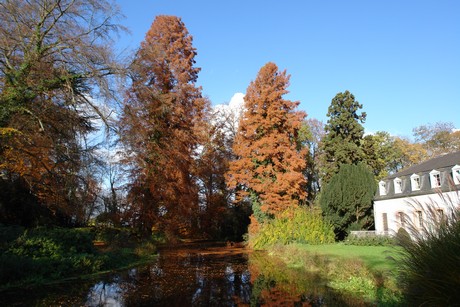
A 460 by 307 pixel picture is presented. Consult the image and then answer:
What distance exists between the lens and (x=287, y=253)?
17.7 metres

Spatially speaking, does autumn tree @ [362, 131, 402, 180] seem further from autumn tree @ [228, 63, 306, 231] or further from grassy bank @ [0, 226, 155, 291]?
Result: grassy bank @ [0, 226, 155, 291]

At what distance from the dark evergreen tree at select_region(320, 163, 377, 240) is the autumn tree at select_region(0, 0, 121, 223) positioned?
1878 centimetres

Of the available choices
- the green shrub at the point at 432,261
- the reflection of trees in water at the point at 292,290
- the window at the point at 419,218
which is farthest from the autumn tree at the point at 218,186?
the green shrub at the point at 432,261

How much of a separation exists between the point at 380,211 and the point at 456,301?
24.9 m

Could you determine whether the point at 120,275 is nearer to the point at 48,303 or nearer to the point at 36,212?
the point at 48,303

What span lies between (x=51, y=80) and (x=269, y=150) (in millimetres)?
16548

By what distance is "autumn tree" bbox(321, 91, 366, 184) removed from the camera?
30.9 meters

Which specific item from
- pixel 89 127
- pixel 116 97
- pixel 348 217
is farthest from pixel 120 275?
pixel 348 217

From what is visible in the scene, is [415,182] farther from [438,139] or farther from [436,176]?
[438,139]

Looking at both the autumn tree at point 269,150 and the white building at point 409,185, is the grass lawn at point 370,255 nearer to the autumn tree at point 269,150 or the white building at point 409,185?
the white building at point 409,185

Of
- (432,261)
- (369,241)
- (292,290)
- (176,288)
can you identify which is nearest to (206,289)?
(176,288)

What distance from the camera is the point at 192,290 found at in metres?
10.0

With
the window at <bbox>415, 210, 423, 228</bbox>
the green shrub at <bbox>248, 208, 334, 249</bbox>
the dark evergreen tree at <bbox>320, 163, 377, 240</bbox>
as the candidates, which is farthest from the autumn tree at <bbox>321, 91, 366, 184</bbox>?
the window at <bbox>415, 210, 423, 228</bbox>

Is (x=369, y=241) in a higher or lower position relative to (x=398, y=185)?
lower
